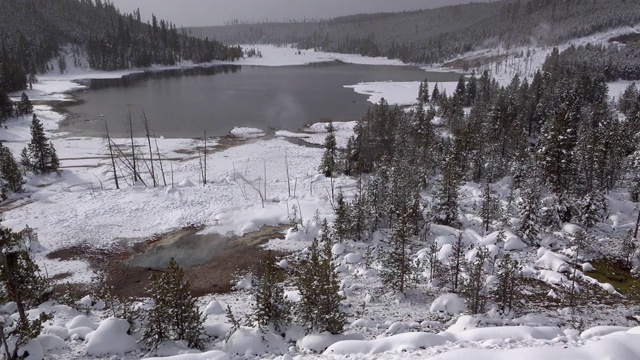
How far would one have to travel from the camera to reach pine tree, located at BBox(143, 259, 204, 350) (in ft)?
56.1

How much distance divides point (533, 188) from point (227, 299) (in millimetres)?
25561

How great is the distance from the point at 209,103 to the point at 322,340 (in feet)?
317

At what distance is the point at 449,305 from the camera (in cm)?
2205

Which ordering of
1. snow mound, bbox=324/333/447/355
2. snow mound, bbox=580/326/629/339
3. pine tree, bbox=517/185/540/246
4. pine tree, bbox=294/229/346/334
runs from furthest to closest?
pine tree, bbox=517/185/540/246 < pine tree, bbox=294/229/346/334 < snow mound, bbox=580/326/629/339 < snow mound, bbox=324/333/447/355

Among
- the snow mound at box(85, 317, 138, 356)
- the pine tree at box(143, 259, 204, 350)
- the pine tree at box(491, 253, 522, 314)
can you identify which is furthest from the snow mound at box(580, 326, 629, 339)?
the snow mound at box(85, 317, 138, 356)

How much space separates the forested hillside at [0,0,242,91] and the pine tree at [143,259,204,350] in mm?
140486

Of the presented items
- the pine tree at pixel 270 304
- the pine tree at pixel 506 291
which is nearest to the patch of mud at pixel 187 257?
the pine tree at pixel 270 304

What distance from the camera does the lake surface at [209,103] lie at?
82.4 m

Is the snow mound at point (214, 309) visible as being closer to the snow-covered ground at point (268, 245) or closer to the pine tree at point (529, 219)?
the snow-covered ground at point (268, 245)

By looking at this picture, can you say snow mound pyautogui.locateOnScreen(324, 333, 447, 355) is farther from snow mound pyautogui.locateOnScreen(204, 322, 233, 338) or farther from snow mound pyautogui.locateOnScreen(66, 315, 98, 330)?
snow mound pyautogui.locateOnScreen(66, 315, 98, 330)

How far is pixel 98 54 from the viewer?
16112cm

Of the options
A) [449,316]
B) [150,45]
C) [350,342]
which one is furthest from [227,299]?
[150,45]

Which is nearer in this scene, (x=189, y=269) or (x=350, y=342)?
(x=350, y=342)

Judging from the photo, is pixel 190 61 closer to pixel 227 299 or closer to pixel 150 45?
pixel 150 45
